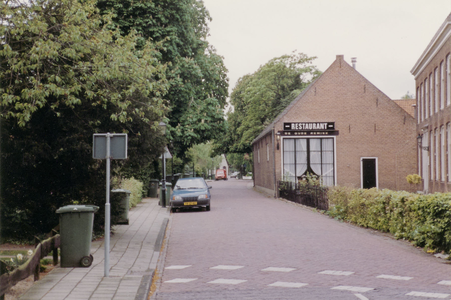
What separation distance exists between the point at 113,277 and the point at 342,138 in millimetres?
27071

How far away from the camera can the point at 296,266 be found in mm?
8961

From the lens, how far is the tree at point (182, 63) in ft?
84.3

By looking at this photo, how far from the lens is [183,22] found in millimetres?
27516

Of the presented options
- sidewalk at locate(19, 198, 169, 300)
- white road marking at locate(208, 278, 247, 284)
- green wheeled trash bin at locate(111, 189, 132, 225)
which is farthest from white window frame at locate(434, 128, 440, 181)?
white road marking at locate(208, 278, 247, 284)

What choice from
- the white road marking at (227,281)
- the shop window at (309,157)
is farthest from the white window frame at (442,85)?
the white road marking at (227,281)

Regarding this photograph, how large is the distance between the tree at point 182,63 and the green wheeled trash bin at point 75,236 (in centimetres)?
1651

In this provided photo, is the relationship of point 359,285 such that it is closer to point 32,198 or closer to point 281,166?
point 32,198

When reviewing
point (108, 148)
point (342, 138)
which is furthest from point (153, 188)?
point (108, 148)

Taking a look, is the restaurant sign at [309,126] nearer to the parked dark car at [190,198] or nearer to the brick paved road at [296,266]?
the parked dark car at [190,198]

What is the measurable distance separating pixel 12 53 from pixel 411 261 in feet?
26.8

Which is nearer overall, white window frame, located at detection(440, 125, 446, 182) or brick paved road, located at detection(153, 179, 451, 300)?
brick paved road, located at detection(153, 179, 451, 300)

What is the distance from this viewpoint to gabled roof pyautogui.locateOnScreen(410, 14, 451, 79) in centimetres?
2393

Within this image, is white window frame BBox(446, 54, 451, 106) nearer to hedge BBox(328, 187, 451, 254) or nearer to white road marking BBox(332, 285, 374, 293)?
hedge BBox(328, 187, 451, 254)

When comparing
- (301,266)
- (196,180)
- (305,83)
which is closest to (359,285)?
(301,266)
